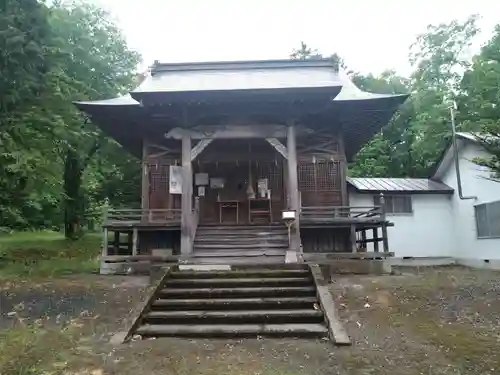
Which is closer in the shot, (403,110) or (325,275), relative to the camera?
(325,275)

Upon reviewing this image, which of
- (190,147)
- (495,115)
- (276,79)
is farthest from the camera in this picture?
(495,115)

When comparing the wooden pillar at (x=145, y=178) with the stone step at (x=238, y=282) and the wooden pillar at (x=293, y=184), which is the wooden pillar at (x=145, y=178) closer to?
the wooden pillar at (x=293, y=184)

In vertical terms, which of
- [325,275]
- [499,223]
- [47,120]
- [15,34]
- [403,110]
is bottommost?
[325,275]

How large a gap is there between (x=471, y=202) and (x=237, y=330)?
497 inches

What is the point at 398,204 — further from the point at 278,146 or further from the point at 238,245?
the point at 238,245

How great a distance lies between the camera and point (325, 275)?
8.14m

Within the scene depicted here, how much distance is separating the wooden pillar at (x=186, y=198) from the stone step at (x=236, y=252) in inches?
14.1

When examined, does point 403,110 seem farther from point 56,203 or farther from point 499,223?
point 56,203

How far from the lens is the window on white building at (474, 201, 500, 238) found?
547 inches

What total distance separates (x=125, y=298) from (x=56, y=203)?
597 inches

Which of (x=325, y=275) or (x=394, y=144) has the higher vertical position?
(x=394, y=144)

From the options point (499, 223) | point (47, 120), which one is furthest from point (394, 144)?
point (47, 120)

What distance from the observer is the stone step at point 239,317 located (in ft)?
20.8

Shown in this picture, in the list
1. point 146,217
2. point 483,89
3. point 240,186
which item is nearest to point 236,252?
point 146,217
